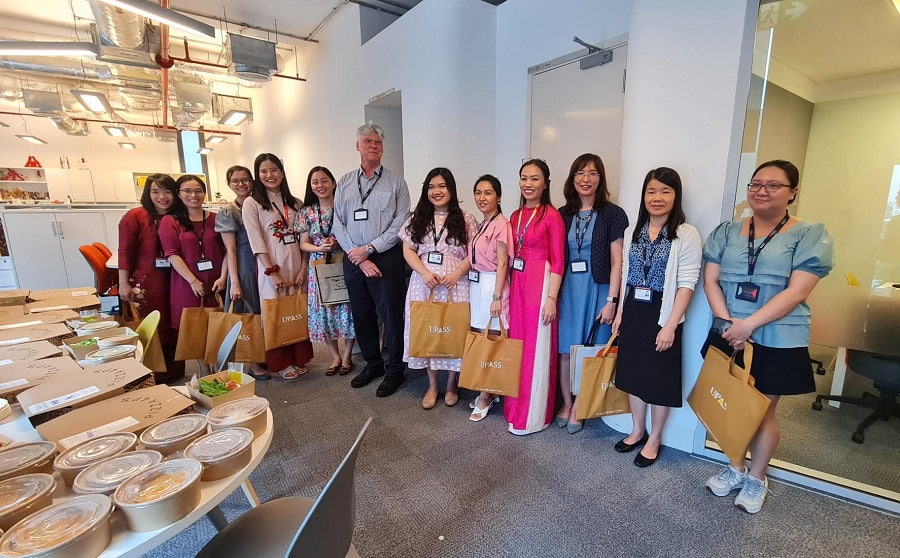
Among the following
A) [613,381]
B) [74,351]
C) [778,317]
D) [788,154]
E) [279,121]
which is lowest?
[613,381]

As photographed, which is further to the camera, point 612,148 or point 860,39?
point 612,148

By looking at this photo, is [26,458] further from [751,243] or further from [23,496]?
[751,243]

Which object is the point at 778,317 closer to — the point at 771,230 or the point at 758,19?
the point at 771,230

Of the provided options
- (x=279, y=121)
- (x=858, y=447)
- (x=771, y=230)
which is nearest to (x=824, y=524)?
(x=858, y=447)

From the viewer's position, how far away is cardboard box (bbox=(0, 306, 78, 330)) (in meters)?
2.18

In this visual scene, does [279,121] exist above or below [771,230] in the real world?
above

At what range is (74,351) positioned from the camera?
5.69 ft

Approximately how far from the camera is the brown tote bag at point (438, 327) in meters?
2.42

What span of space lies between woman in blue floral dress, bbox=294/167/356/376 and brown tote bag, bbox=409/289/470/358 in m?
0.87

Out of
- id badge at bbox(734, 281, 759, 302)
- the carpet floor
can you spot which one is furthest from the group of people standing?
the carpet floor

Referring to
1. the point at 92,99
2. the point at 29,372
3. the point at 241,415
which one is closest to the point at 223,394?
the point at 241,415

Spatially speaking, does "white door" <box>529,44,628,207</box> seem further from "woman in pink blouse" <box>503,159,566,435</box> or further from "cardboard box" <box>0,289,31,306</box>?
"cardboard box" <box>0,289,31,306</box>

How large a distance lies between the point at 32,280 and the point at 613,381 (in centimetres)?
838

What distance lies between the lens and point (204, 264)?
2.88 metres
